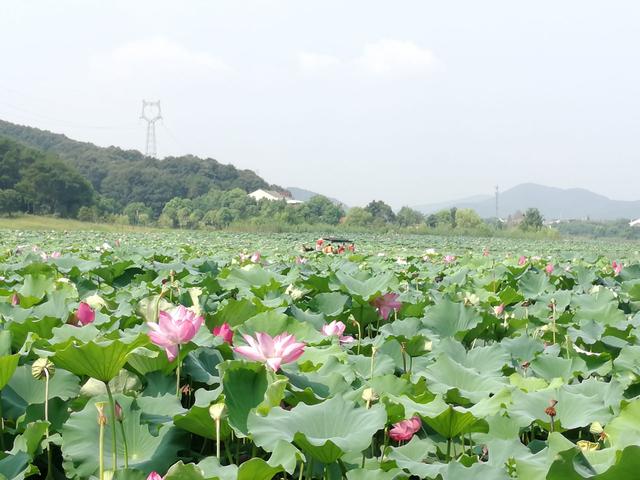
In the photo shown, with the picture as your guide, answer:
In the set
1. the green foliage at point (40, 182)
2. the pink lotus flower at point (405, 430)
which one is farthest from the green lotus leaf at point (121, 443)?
the green foliage at point (40, 182)

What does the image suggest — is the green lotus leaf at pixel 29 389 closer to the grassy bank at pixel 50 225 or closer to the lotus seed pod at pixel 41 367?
the lotus seed pod at pixel 41 367

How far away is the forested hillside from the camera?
2793 inches

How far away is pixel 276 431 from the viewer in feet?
2.82

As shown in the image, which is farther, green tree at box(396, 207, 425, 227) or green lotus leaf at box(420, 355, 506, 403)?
green tree at box(396, 207, 425, 227)

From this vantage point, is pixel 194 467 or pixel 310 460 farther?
pixel 310 460

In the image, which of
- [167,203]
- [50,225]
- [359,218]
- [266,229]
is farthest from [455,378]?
[167,203]

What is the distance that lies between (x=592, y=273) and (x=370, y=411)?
9.29ft

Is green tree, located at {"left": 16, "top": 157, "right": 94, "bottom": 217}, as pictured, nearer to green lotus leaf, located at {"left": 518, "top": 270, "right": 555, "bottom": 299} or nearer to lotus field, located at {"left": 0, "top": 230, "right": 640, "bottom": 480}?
green lotus leaf, located at {"left": 518, "top": 270, "right": 555, "bottom": 299}

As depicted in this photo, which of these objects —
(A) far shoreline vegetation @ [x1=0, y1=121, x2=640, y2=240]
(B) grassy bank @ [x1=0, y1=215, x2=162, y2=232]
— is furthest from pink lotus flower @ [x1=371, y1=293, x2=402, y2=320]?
(A) far shoreline vegetation @ [x1=0, y1=121, x2=640, y2=240]

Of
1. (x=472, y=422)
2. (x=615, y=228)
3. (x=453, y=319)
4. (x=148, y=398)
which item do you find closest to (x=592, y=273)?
(x=453, y=319)

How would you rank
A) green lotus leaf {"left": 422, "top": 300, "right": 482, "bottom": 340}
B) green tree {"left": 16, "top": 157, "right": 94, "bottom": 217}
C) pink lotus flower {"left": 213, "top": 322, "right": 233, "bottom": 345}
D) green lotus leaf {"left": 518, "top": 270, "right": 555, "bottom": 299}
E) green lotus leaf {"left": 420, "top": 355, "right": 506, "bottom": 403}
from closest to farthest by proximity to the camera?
green lotus leaf {"left": 420, "top": 355, "right": 506, "bottom": 403}, pink lotus flower {"left": 213, "top": 322, "right": 233, "bottom": 345}, green lotus leaf {"left": 422, "top": 300, "right": 482, "bottom": 340}, green lotus leaf {"left": 518, "top": 270, "right": 555, "bottom": 299}, green tree {"left": 16, "top": 157, "right": 94, "bottom": 217}

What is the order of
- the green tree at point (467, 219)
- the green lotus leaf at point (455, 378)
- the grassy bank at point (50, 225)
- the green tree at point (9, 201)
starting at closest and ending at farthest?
the green lotus leaf at point (455, 378) → the grassy bank at point (50, 225) → the green tree at point (9, 201) → the green tree at point (467, 219)

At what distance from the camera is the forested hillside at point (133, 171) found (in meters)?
70.9

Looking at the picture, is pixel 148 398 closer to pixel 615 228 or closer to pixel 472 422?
pixel 472 422
